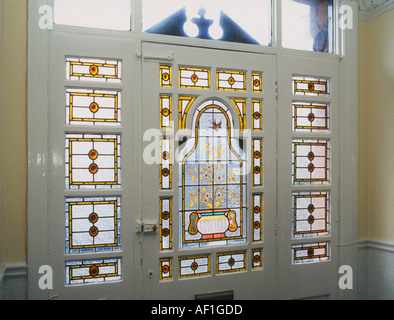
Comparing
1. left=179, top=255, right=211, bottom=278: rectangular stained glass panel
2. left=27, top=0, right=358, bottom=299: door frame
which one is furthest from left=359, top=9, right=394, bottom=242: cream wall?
left=179, top=255, right=211, bottom=278: rectangular stained glass panel

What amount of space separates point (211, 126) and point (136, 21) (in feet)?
2.65

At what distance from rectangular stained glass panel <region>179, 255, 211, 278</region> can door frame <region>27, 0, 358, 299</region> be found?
31.3 inches

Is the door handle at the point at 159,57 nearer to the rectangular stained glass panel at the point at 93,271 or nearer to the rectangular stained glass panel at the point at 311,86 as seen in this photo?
the rectangular stained glass panel at the point at 311,86

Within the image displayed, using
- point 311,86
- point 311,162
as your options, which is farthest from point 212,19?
point 311,162

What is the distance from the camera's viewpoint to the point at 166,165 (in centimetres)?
198

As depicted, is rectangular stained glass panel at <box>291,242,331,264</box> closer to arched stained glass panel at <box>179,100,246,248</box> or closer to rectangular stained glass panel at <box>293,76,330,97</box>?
arched stained glass panel at <box>179,100,246,248</box>

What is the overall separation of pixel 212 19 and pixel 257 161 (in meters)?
1.02

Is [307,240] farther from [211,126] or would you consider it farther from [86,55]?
[86,55]

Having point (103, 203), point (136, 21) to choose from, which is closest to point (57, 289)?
point (103, 203)

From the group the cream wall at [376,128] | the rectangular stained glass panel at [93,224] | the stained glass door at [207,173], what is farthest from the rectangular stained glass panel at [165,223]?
the cream wall at [376,128]

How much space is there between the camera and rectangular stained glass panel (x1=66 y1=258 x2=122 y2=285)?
72.3 inches

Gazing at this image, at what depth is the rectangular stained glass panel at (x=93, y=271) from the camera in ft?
6.02

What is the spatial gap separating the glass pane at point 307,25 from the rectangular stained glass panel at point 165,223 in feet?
4.67

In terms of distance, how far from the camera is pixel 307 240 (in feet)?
7.43
